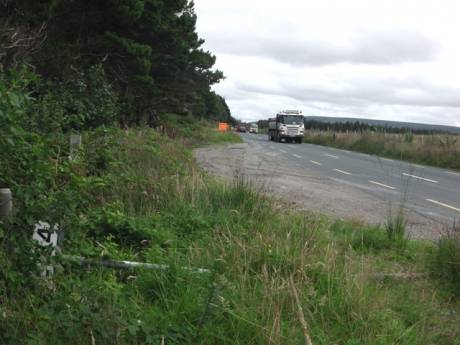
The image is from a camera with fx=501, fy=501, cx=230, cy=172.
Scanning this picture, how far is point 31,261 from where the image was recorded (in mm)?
3121

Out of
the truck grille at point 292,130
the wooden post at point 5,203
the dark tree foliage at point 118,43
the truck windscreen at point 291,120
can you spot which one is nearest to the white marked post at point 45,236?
the wooden post at point 5,203

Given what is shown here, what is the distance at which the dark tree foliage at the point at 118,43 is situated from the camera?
14.2 meters

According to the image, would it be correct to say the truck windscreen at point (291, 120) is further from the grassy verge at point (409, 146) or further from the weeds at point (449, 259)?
the weeds at point (449, 259)

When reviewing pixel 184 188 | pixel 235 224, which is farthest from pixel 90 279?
pixel 184 188

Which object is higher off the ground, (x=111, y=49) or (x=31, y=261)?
(x=111, y=49)

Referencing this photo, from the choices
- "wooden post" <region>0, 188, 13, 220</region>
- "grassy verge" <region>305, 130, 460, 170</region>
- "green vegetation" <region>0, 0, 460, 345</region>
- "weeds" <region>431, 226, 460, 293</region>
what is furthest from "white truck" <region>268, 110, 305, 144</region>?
"wooden post" <region>0, 188, 13, 220</region>

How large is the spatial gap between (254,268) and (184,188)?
2.68m

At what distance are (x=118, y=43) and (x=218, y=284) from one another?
16.0 metres

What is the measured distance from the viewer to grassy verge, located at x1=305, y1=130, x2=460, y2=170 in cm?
2705

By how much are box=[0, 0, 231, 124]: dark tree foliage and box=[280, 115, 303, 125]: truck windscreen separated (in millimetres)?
21225

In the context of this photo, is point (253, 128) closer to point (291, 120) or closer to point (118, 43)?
point (291, 120)

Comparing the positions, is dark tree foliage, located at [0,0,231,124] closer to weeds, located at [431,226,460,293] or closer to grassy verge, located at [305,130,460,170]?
weeds, located at [431,226,460,293]

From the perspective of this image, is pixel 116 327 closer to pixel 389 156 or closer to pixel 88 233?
pixel 88 233

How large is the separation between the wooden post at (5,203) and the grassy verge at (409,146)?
84.1 feet
